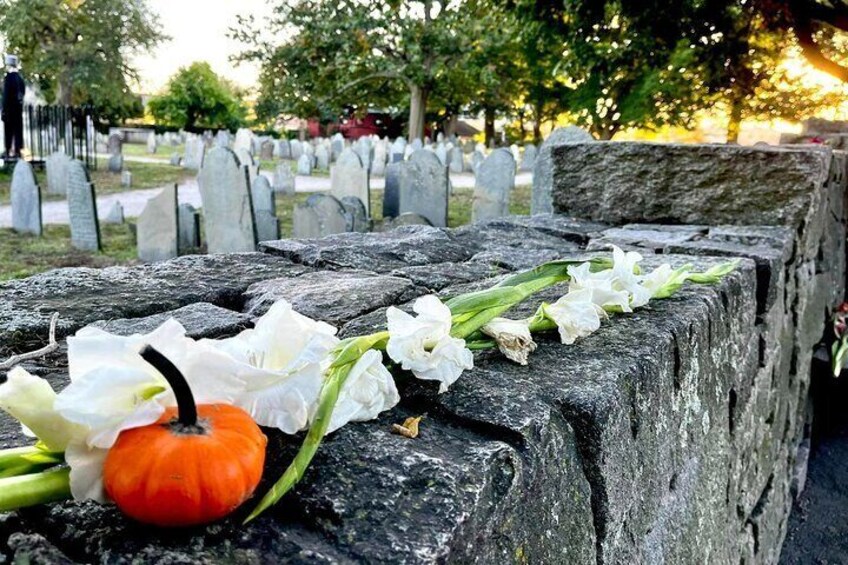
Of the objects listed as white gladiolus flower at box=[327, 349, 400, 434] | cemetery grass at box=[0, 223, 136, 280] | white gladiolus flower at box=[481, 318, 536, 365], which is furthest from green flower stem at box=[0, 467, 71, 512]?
cemetery grass at box=[0, 223, 136, 280]

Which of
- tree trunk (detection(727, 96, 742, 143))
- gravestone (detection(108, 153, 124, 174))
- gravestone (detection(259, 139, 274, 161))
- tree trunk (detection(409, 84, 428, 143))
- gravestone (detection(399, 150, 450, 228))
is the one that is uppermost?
tree trunk (detection(409, 84, 428, 143))

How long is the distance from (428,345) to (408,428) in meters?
0.17

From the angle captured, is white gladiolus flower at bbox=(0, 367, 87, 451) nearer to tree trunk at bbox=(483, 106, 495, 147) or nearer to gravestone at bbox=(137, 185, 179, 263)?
gravestone at bbox=(137, 185, 179, 263)

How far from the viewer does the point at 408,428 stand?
990 mm

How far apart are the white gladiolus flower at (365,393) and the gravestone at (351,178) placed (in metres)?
8.41

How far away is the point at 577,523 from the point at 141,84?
3521 cm

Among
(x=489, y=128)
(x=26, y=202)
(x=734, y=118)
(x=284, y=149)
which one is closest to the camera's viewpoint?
(x=26, y=202)

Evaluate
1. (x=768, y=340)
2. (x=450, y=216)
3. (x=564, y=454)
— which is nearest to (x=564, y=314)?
(x=564, y=454)

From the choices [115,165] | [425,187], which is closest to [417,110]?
[115,165]

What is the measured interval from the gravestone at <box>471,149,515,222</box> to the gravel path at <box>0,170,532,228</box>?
418 cm

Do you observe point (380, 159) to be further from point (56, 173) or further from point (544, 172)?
point (544, 172)

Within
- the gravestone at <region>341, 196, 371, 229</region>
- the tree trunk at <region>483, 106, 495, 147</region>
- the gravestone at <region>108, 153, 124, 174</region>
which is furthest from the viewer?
the tree trunk at <region>483, 106, 495, 147</region>

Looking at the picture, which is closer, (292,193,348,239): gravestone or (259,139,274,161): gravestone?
(292,193,348,239): gravestone

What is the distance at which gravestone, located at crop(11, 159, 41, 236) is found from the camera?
7.76 meters
